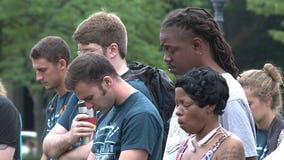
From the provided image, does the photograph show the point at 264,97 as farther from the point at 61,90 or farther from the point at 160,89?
the point at 61,90

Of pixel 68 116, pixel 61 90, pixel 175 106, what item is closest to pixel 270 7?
pixel 61 90

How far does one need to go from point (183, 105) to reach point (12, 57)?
64.7 ft

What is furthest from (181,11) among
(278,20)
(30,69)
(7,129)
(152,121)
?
(278,20)

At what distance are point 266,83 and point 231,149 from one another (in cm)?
246

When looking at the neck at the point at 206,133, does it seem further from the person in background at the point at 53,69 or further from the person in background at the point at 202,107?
the person in background at the point at 53,69

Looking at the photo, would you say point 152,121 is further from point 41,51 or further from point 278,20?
point 278,20

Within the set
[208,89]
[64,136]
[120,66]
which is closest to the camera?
[208,89]

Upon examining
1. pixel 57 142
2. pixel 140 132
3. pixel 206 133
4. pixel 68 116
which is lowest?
pixel 57 142

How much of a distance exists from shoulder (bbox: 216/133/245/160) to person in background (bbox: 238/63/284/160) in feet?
7.63

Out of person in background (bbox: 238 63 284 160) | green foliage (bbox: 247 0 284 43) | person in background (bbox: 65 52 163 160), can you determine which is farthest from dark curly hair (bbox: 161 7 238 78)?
A: green foliage (bbox: 247 0 284 43)

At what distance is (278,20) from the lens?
30406 millimetres

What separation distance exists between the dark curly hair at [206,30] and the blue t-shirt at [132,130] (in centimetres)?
48

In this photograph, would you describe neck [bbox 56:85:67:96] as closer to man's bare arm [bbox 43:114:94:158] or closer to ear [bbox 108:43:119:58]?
man's bare arm [bbox 43:114:94:158]

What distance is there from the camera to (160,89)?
582cm
